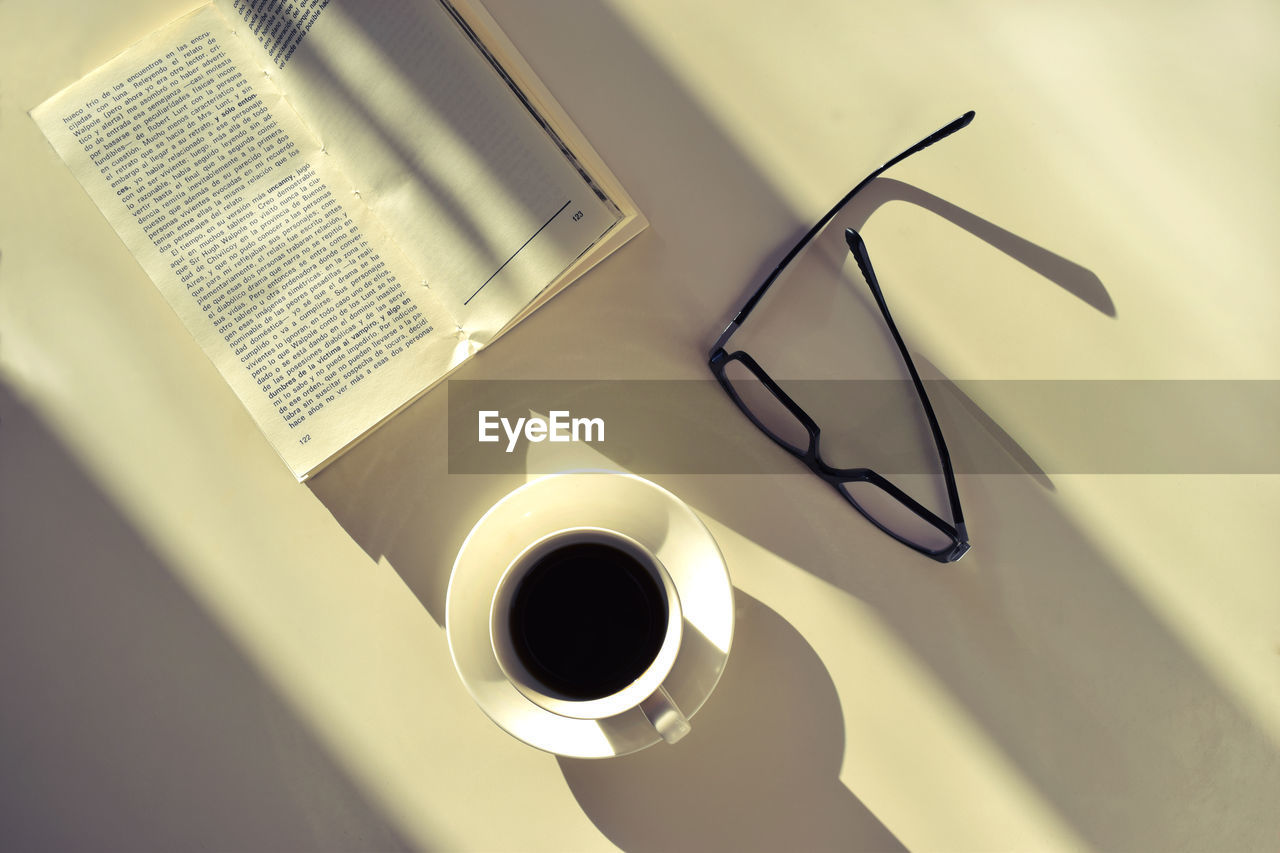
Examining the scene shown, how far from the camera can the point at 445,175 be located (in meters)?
0.60

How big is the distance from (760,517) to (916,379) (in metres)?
0.17

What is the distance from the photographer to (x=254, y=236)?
2.04 feet

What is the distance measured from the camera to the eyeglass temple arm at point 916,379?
621mm

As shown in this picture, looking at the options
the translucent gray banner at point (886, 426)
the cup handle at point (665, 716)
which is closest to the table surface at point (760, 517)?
the translucent gray banner at point (886, 426)

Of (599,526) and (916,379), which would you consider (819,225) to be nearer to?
(916,379)

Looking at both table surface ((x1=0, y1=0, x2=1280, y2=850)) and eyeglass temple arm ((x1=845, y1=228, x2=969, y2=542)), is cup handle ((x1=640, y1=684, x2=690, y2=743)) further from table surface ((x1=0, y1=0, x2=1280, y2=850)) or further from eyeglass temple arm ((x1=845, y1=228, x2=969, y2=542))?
eyeglass temple arm ((x1=845, y1=228, x2=969, y2=542))

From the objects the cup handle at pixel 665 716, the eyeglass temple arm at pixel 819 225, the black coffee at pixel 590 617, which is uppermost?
the eyeglass temple arm at pixel 819 225

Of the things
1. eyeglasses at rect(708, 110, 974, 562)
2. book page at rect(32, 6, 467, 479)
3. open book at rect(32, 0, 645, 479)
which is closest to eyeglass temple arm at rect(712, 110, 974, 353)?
eyeglasses at rect(708, 110, 974, 562)

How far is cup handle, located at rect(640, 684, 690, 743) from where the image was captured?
1.68 ft

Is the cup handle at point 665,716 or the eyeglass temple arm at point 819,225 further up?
the eyeglass temple arm at point 819,225

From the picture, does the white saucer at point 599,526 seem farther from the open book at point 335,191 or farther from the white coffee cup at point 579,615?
the open book at point 335,191

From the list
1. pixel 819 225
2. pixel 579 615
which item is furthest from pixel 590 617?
pixel 819 225

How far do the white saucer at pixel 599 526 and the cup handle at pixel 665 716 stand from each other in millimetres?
41

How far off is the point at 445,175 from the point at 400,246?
68mm
